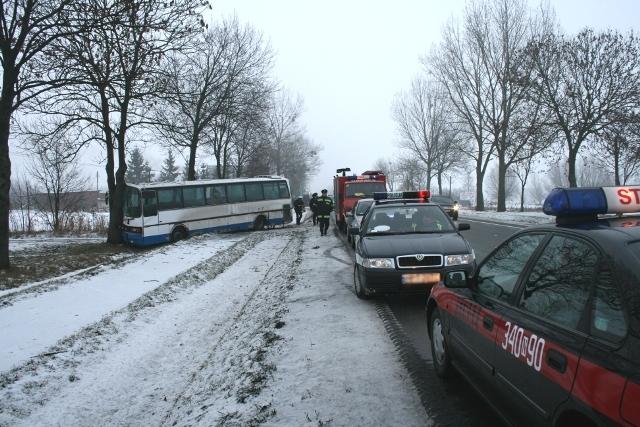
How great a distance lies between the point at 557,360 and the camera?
2.35 m

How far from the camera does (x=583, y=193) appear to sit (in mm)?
2816

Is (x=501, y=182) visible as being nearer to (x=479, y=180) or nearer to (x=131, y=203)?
(x=479, y=180)

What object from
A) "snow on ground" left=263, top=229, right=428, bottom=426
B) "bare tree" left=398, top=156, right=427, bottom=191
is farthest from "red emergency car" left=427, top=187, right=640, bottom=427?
"bare tree" left=398, top=156, right=427, bottom=191

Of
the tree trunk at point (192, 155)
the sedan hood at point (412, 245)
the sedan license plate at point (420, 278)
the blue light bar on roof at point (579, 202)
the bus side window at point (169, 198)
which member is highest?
the tree trunk at point (192, 155)

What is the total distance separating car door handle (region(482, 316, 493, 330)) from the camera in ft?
10.4

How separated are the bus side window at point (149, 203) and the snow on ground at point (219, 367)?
41.3 feet

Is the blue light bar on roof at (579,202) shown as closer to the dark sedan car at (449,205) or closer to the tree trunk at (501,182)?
the dark sedan car at (449,205)

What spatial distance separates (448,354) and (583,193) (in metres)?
1.94

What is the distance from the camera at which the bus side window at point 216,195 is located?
2325 cm

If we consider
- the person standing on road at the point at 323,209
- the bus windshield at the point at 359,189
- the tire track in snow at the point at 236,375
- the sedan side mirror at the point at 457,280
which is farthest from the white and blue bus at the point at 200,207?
the sedan side mirror at the point at 457,280

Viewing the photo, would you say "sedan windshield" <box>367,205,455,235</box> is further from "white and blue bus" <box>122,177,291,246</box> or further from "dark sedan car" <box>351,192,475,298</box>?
"white and blue bus" <box>122,177,291,246</box>

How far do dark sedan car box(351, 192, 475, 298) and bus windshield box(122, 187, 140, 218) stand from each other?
49.4 feet

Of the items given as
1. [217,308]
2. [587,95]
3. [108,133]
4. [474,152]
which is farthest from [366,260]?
[474,152]

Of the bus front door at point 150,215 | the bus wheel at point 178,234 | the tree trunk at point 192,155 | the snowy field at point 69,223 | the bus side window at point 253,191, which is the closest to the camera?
the bus front door at point 150,215
